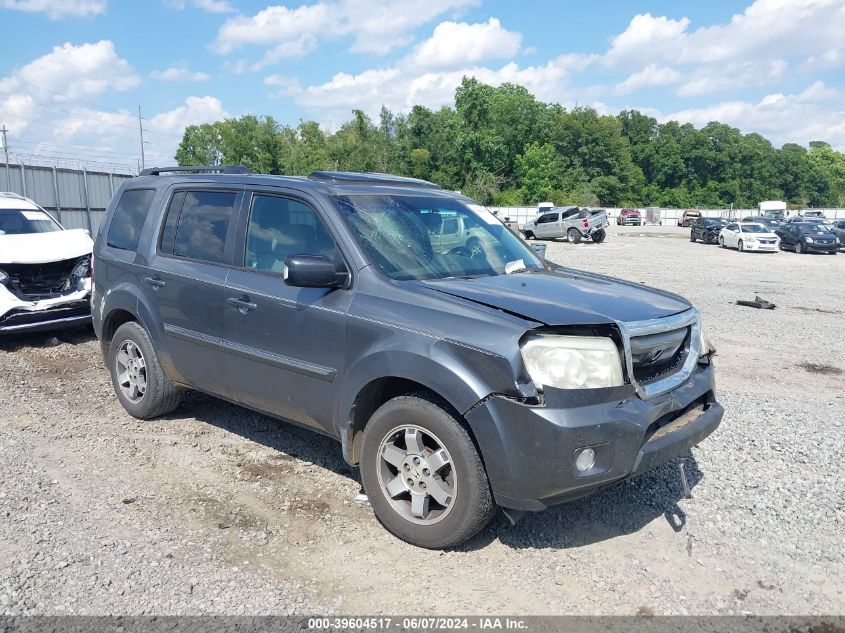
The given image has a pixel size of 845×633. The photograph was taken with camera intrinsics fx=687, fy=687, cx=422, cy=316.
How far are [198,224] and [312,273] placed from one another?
1653mm

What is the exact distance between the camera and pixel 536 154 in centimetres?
7962

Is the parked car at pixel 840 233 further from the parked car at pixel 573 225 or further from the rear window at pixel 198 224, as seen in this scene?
the rear window at pixel 198 224

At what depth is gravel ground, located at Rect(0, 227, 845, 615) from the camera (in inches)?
127

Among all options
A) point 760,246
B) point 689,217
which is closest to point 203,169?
point 760,246

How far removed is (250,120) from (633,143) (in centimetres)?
6110

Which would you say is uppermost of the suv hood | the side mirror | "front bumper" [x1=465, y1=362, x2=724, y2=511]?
the side mirror

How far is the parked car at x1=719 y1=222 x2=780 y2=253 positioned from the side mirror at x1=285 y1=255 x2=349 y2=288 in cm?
3334

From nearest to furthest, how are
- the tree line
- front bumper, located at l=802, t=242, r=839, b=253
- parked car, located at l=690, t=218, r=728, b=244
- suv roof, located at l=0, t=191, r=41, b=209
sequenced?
suv roof, located at l=0, t=191, r=41, b=209, front bumper, located at l=802, t=242, r=839, b=253, parked car, located at l=690, t=218, r=728, b=244, the tree line

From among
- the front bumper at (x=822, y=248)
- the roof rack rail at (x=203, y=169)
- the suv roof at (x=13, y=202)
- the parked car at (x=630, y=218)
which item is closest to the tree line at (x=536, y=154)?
the parked car at (x=630, y=218)

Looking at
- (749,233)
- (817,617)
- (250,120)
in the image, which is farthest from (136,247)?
(250,120)

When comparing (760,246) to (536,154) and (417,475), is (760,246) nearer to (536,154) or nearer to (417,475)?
(417,475)

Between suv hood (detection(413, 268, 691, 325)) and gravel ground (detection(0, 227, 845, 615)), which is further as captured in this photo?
suv hood (detection(413, 268, 691, 325))

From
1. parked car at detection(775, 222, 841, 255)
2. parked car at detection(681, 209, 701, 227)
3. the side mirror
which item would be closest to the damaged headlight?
the side mirror

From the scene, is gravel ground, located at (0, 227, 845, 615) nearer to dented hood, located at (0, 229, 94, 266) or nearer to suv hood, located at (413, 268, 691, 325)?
suv hood, located at (413, 268, 691, 325)
